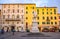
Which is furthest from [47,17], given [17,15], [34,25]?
[17,15]

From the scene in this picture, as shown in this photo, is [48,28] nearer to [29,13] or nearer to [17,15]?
[29,13]

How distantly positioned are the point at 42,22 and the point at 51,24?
292mm

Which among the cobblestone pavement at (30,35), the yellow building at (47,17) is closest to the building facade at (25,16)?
the yellow building at (47,17)

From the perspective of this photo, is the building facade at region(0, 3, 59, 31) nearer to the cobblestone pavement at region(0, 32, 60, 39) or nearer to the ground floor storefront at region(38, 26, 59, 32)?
the ground floor storefront at region(38, 26, 59, 32)

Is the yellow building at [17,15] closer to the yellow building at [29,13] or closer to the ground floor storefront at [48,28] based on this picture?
the yellow building at [29,13]

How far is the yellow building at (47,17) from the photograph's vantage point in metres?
6.19

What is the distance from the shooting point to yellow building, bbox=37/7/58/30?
6195 mm

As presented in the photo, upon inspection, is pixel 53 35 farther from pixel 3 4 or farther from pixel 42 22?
pixel 3 4

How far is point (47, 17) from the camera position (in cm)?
625

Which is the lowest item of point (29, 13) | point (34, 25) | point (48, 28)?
point (48, 28)

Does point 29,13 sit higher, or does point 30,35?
point 29,13

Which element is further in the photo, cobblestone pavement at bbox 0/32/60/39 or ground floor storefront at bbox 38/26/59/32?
ground floor storefront at bbox 38/26/59/32

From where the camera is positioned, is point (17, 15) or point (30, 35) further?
point (17, 15)

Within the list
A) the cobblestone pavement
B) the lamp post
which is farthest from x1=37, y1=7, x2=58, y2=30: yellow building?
the cobblestone pavement
